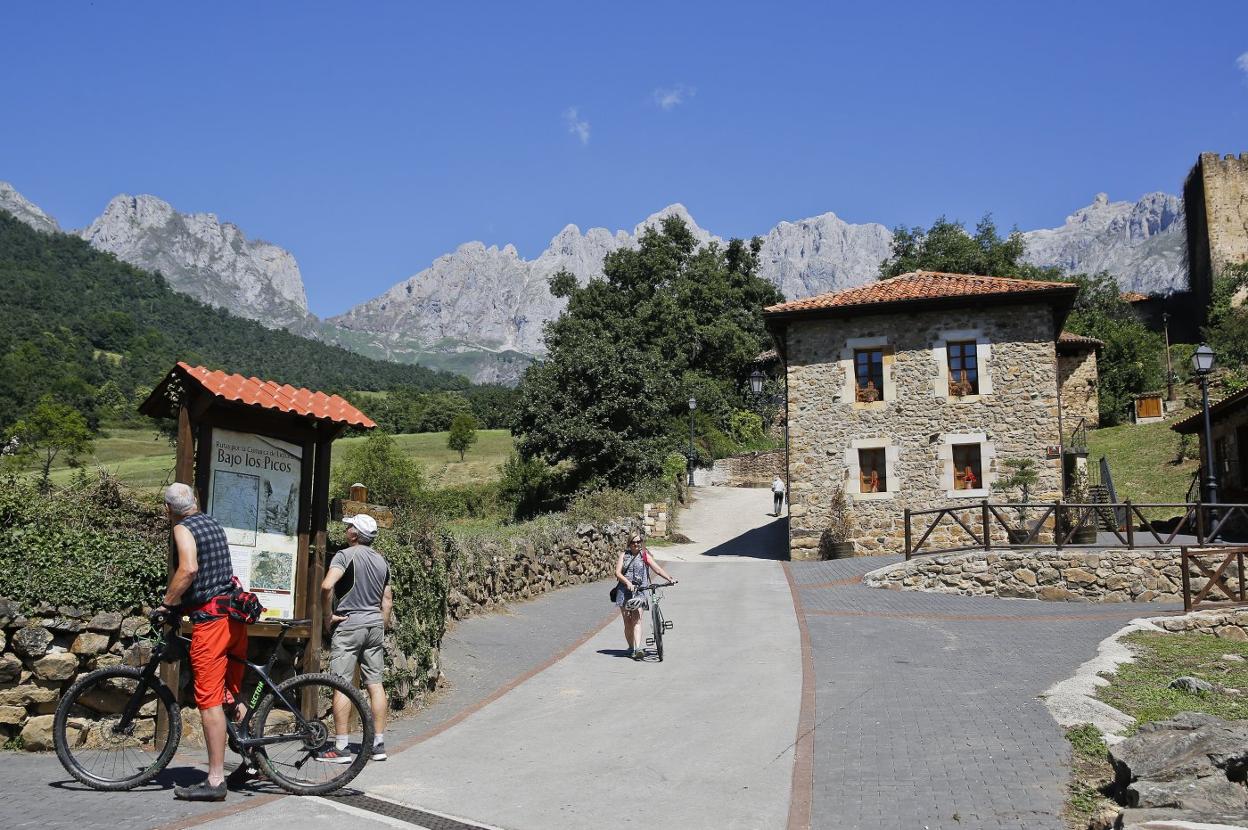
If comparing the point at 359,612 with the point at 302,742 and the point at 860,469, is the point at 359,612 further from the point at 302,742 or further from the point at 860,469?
the point at 860,469

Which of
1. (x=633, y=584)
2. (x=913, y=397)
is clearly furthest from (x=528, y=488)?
(x=633, y=584)

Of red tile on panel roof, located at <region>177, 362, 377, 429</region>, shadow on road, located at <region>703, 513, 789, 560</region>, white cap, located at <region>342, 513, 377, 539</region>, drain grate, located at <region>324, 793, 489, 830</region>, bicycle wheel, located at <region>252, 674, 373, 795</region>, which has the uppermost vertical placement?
red tile on panel roof, located at <region>177, 362, 377, 429</region>

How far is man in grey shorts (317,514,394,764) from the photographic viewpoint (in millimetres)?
7156

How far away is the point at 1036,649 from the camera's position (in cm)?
1262

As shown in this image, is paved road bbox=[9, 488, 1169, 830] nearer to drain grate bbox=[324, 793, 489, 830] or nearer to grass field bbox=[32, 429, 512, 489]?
drain grate bbox=[324, 793, 489, 830]

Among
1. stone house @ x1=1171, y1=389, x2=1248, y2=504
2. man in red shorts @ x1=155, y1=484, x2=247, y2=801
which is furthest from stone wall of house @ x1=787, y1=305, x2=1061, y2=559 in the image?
man in red shorts @ x1=155, y1=484, x2=247, y2=801

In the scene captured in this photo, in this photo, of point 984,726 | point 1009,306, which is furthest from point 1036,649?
point 1009,306

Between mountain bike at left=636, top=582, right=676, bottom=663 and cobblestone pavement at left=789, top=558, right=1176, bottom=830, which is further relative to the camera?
mountain bike at left=636, top=582, right=676, bottom=663

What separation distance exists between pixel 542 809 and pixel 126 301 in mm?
143842

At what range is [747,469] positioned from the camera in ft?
144

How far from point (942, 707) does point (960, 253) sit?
44.0 m

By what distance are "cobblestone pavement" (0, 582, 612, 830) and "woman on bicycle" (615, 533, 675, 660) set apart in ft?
3.56

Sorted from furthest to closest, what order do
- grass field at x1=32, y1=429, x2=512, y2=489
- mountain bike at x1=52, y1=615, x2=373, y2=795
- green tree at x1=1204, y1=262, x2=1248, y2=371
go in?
1. grass field at x1=32, y1=429, x2=512, y2=489
2. green tree at x1=1204, y1=262, x2=1248, y2=371
3. mountain bike at x1=52, y1=615, x2=373, y2=795

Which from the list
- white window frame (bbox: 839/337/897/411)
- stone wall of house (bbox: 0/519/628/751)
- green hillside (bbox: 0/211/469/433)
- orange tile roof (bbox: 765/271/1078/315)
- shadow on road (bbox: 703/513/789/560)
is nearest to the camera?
stone wall of house (bbox: 0/519/628/751)
